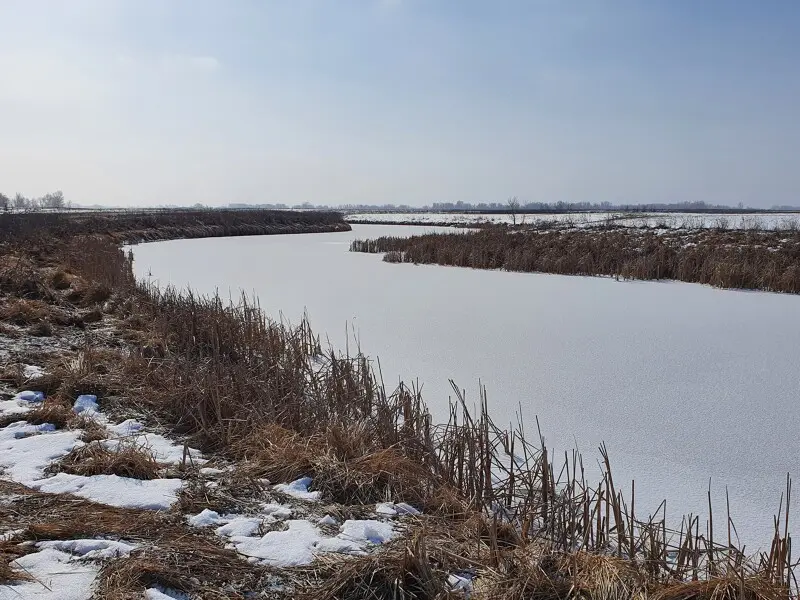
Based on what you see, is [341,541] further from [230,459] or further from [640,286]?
[640,286]

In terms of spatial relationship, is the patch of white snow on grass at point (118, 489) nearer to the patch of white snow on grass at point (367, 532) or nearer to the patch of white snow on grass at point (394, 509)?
the patch of white snow on grass at point (367, 532)

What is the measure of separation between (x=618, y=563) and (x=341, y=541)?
1.09 m

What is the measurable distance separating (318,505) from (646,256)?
41.0 feet

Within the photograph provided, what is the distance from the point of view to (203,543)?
7.63 ft

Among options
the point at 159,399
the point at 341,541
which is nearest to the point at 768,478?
the point at 341,541

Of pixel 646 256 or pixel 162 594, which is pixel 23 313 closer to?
pixel 162 594

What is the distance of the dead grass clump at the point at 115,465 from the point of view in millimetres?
3053

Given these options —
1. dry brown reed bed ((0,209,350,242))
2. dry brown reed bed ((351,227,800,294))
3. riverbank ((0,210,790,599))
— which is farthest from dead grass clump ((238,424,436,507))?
dry brown reed bed ((0,209,350,242))

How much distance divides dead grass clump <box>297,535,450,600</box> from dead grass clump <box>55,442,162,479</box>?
4.38ft

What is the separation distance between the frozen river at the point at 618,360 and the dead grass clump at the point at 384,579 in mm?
1519

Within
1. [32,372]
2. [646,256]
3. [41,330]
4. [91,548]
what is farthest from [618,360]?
[646,256]

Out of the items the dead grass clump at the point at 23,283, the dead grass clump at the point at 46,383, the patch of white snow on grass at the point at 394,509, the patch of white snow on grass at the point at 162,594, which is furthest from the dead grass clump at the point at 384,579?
the dead grass clump at the point at 23,283

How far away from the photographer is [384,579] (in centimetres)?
211

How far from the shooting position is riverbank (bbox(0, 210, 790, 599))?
6.92 feet
